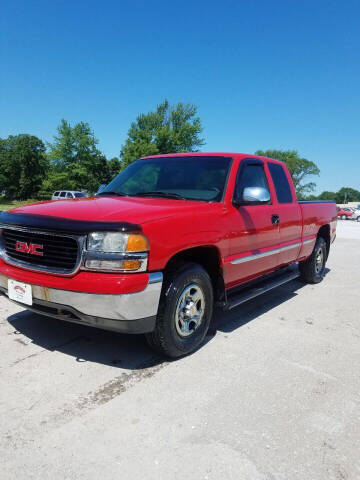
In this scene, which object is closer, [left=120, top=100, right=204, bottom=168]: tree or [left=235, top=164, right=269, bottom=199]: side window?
[left=235, top=164, right=269, bottom=199]: side window

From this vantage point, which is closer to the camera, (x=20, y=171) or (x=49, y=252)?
(x=49, y=252)

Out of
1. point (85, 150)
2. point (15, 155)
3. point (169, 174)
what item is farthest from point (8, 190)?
point (169, 174)

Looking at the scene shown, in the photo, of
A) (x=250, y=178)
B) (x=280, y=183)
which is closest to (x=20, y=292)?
(x=250, y=178)

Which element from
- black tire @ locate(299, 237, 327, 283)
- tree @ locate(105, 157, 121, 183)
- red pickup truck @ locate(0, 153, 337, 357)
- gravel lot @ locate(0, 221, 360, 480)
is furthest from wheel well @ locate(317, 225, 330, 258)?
tree @ locate(105, 157, 121, 183)

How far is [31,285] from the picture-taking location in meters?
→ 2.79

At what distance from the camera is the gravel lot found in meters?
1.89

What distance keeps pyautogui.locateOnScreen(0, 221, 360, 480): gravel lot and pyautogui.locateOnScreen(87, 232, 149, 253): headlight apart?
103cm

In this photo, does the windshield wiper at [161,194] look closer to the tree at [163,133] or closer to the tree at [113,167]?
the tree at [163,133]

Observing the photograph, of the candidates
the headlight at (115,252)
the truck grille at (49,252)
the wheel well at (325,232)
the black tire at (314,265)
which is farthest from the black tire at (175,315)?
the wheel well at (325,232)

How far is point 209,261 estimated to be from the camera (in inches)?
137

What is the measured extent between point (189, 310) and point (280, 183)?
255cm

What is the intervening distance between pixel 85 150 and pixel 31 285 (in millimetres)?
46560

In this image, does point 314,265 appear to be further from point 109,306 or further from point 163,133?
point 163,133

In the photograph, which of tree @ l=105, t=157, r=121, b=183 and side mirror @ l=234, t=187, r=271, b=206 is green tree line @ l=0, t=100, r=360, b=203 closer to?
tree @ l=105, t=157, r=121, b=183
